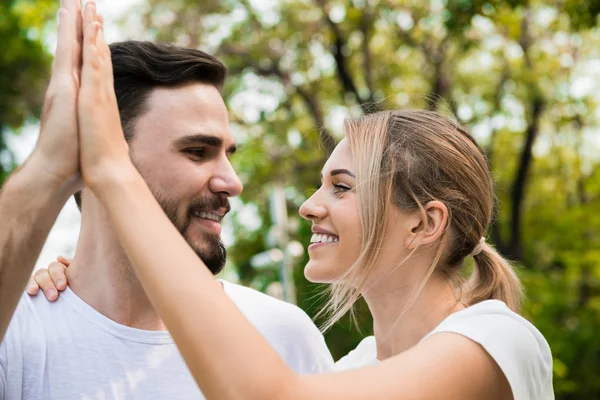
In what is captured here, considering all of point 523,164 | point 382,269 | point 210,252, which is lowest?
point 523,164

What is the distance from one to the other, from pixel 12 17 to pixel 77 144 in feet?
55.8

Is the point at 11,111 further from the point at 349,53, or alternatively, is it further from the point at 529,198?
the point at 529,198

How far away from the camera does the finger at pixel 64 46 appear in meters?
2.01

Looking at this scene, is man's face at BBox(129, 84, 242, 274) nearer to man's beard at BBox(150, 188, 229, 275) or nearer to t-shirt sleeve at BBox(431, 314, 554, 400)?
man's beard at BBox(150, 188, 229, 275)

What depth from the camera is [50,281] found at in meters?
2.70

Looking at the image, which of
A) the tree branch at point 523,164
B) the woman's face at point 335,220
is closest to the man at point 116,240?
the woman's face at point 335,220

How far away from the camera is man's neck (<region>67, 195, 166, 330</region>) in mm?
2664

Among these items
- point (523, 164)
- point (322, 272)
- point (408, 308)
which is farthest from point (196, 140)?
point (523, 164)

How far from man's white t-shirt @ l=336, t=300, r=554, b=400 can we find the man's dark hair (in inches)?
55.2

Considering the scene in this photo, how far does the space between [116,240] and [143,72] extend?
67 cm

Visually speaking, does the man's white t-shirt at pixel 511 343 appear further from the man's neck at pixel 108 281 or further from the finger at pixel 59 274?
the finger at pixel 59 274

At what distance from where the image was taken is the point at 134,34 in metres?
15.2

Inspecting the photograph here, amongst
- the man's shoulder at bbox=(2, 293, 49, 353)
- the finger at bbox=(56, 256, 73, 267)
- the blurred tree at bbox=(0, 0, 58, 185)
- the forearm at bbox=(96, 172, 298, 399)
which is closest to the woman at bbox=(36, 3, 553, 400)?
the forearm at bbox=(96, 172, 298, 399)

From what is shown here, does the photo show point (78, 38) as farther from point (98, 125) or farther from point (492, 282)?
point (492, 282)
